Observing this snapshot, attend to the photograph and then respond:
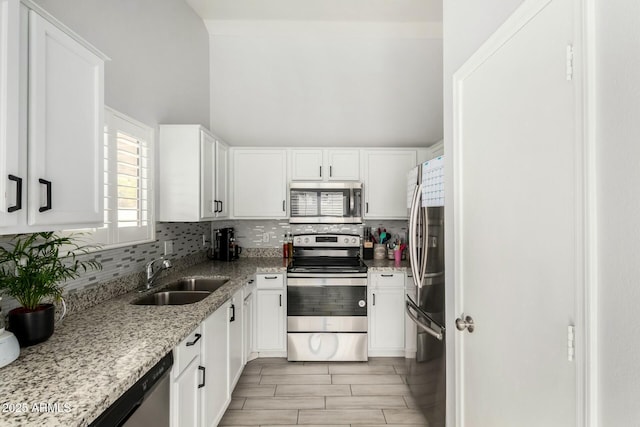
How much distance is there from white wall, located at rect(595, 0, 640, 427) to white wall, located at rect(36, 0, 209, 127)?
218 centimetres

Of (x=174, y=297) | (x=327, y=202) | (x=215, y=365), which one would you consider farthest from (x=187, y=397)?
(x=327, y=202)

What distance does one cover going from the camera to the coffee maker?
346 cm

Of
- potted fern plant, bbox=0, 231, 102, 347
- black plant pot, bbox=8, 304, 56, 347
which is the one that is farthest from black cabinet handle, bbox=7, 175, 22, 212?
black plant pot, bbox=8, 304, 56, 347

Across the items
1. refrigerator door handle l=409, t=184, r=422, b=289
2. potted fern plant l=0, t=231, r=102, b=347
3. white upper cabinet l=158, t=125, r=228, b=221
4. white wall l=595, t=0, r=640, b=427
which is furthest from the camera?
white upper cabinet l=158, t=125, r=228, b=221

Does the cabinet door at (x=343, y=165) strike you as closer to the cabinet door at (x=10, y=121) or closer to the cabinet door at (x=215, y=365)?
the cabinet door at (x=215, y=365)

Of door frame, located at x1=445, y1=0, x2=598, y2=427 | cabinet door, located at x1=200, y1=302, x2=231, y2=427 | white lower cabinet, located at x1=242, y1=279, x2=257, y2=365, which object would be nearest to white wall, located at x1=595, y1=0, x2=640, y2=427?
door frame, located at x1=445, y1=0, x2=598, y2=427

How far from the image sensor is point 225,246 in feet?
11.3

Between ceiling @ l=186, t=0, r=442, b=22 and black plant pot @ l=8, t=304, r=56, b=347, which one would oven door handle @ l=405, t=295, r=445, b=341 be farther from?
ceiling @ l=186, t=0, r=442, b=22

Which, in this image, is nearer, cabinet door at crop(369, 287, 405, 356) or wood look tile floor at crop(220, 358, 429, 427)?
wood look tile floor at crop(220, 358, 429, 427)

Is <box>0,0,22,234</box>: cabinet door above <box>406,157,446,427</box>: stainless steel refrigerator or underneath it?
above

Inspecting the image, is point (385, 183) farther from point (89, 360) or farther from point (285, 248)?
point (89, 360)

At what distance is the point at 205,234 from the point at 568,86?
3343 millimetres

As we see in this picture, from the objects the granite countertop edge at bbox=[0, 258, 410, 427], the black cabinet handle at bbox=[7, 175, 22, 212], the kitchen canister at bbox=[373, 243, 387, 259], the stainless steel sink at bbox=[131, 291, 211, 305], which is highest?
the black cabinet handle at bbox=[7, 175, 22, 212]

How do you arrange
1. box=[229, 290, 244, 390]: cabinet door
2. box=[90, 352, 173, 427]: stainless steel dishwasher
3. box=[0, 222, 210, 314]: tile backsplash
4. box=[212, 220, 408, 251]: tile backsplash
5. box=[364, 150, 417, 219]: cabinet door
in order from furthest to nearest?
1. box=[212, 220, 408, 251]: tile backsplash
2. box=[364, 150, 417, 219]: cabinet door
3. box=[229, 290, 244, 390]: cabinet door
4. box=[0, 222, 210, 314]: tile backsplash
5. box=[90, 352, 173, 427]: stainless steel dishwasher
